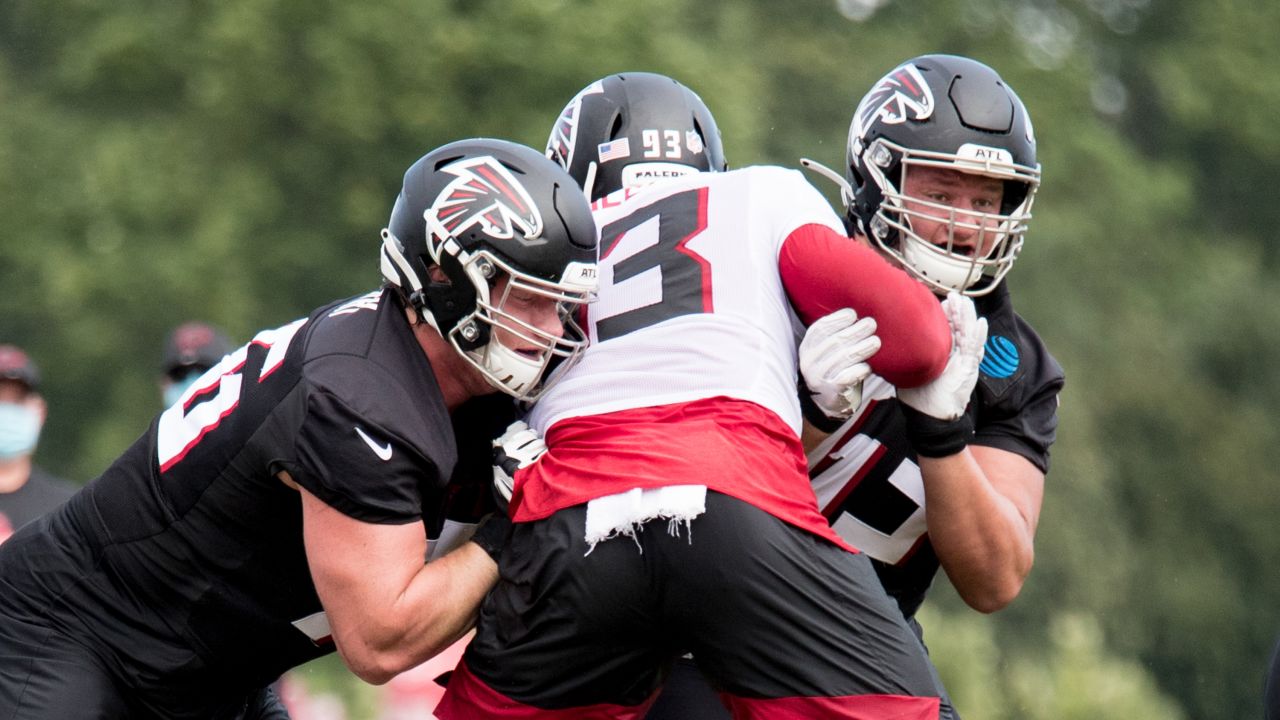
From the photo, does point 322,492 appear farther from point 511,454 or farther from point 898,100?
point 898,100

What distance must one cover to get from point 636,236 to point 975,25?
1349 inches

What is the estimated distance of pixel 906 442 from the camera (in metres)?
5.42

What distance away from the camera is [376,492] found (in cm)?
445

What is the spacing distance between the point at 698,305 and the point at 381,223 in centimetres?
1989

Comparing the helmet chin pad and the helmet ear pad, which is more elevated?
the helmet ear pad

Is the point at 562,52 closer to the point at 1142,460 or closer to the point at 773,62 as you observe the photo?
the point at 773,62

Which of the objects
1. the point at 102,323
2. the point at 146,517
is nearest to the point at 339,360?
the point at 146,517

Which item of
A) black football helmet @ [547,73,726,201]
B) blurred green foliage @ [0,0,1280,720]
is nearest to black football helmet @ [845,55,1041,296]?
black football helmet @ [547,73,726,201]

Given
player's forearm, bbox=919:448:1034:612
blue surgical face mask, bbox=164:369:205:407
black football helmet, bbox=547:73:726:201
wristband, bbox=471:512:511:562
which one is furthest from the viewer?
blue surgical face mask, bbox=164:369:205:407

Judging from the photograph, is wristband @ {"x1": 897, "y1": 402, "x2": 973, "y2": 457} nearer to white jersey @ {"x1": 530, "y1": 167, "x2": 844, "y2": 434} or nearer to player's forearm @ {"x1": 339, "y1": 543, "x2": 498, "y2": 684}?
white jersey @ {"x1": 530, "y1": 167, "x2": 844, "y2": 434}

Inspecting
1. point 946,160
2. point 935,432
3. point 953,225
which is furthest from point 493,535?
point 946,160

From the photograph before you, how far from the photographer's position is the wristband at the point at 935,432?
493 centimetres

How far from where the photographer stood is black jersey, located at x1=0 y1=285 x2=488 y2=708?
4.48 metres

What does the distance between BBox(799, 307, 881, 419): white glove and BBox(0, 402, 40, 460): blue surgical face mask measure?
4.78 meters
